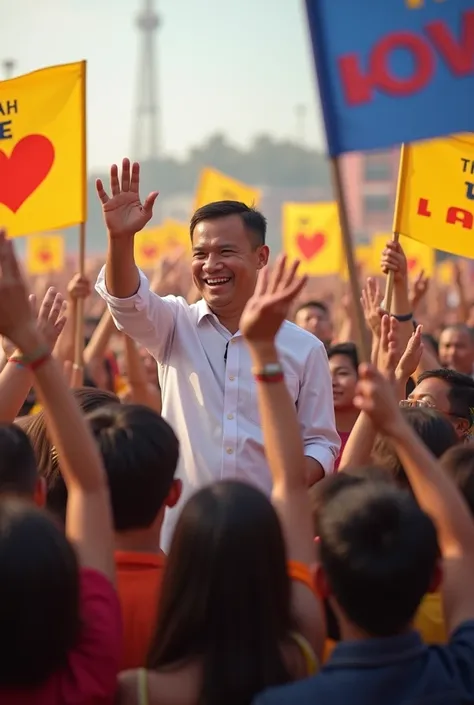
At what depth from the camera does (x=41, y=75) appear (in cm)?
593

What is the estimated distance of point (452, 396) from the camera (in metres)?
4.85

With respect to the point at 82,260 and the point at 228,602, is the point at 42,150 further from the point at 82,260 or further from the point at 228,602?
the point at 228,602

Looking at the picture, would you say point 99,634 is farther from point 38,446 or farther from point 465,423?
point 465,423

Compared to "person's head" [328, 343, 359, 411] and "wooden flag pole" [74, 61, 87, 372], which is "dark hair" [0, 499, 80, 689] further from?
"person's head" [328, 343, 359, 411]

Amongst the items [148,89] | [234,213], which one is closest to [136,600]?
[234,213]

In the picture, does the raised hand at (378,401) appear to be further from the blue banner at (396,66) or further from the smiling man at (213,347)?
the smiling man at (213,347)

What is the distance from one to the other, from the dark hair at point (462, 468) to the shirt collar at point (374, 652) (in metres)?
0.65

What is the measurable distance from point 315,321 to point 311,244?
7.04 metres

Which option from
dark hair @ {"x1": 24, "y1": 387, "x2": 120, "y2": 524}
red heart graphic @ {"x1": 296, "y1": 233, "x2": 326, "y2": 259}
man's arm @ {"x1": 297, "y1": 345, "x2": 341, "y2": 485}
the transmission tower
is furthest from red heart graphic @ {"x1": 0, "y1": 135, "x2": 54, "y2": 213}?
the transmission tower

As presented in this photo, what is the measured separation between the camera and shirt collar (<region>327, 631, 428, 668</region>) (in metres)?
2.19

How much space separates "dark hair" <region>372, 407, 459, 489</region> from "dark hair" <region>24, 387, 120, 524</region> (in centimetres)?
84

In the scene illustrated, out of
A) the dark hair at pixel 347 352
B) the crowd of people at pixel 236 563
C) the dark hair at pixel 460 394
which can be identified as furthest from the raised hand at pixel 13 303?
the dark hair at pixel 347 352

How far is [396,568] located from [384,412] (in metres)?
0.38

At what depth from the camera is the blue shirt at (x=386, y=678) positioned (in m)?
2.13
